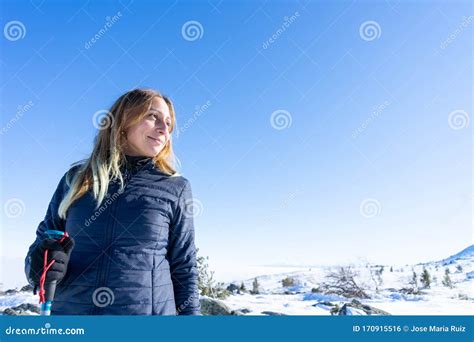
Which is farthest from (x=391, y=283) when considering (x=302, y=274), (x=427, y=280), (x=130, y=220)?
(x=130, y=220)

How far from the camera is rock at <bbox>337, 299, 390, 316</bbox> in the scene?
4.03m

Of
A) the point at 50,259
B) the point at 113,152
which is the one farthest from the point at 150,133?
the point at 50,259

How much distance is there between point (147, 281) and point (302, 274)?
427 centimetres

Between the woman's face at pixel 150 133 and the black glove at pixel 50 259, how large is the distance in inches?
27.7

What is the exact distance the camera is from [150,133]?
2.31m

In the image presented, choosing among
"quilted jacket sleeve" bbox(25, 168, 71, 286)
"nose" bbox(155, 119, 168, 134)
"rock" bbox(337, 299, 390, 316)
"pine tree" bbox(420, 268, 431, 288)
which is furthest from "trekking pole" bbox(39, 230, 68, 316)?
"pine tree" bbox(420, 268, 431, 288)

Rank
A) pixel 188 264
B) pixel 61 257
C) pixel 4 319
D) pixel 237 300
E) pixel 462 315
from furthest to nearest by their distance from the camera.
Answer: pixel 237 300 → pixel 462 315 → pixel 4 319 → pixel 188 264 → pixel 61 257

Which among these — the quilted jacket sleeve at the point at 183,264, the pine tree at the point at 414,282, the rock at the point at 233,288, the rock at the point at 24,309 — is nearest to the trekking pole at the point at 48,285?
the quilted jacket sleeve at the point at 183,264

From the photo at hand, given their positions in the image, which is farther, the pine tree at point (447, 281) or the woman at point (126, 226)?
the pine tree at point (447, 281)

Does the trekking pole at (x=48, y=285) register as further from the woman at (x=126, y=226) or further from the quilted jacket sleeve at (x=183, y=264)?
the quilted jacket sleeve at (x=183, y=264)

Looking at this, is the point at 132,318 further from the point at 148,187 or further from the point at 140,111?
the point at 140,111

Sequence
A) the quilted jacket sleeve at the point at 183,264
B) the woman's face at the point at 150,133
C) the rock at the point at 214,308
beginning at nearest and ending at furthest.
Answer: the quilted jacket sleeve at the point at 183,264 < the woman's face at the point at 150,133 < the rock at the point at 214,308

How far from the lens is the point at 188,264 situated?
85.4 inches

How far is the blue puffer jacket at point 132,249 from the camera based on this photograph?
1928 mm
